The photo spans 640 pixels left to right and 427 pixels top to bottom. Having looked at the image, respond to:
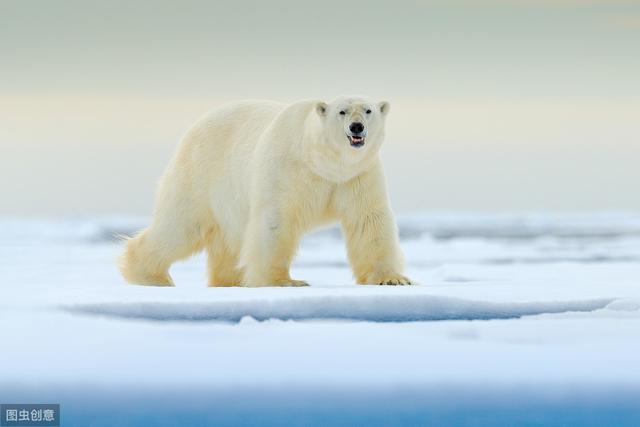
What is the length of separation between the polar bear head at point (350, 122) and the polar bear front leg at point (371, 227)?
269 millimetres

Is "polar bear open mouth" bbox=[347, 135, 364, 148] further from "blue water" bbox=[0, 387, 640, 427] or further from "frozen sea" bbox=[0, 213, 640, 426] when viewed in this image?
"blue water" bbox=[0, 387, 640, 427]

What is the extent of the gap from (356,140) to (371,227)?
0.62 m

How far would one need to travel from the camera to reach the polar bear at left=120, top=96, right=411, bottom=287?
5.45m

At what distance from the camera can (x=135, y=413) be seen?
128 inches

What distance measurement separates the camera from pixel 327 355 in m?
3.62

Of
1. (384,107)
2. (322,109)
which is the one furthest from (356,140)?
(384,107)

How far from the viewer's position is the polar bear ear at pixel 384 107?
5.59m

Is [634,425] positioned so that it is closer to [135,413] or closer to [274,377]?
[274,377]

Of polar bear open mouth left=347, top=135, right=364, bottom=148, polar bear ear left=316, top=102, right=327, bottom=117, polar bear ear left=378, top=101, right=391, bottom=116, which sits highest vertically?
polar bear ear left=378, top=101, right=391, bottom=116

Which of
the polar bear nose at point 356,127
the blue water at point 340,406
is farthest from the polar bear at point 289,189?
the blue water at point 340,406

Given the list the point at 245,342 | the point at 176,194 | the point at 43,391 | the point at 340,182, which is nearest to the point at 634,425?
the point at 245,342

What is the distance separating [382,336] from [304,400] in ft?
2.09

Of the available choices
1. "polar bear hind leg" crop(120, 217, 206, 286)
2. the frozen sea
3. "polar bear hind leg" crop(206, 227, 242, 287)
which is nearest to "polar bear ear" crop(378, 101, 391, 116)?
the frozen sea

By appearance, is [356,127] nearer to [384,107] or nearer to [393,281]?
[384,107]
